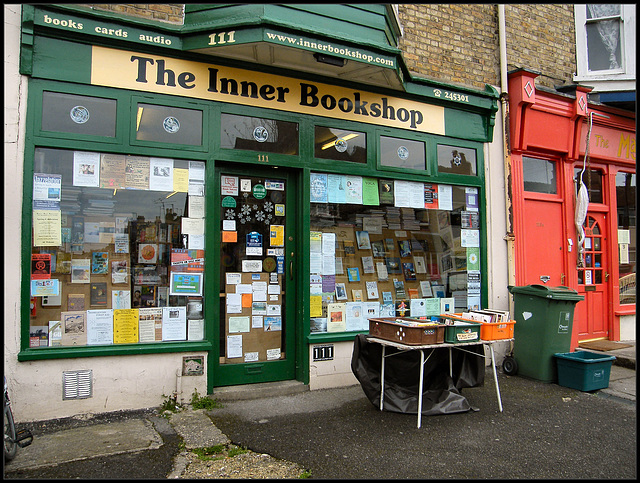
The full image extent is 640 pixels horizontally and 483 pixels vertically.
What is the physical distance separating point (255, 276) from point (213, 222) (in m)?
0.83

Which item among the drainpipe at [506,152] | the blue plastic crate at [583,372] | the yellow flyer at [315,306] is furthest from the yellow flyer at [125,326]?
the drainpipe at [506,152]

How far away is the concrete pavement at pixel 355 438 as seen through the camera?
11.9ft

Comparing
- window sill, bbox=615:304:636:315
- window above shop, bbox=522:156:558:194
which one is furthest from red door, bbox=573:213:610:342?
window above shop, bbox=522:156:558:194

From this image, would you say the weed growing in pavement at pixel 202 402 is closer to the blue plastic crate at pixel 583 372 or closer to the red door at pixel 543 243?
the blue plastic crate at pixel 583 372

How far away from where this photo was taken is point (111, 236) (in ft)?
16.2

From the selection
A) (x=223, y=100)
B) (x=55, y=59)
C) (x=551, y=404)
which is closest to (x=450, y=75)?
(x=223, y=100)

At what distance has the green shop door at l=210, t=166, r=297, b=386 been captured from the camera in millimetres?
5465

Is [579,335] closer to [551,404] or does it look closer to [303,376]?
[551,404]

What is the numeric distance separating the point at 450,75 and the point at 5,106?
5.57 meters

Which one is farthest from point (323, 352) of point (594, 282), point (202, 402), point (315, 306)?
point (594, 282)

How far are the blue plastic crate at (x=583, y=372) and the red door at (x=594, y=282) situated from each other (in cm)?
211

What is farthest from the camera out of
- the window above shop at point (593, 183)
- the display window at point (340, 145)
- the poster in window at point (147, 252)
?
the window above shop at point (593, 183)

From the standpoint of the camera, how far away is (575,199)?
787cm

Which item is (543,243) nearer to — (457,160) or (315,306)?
(457,160)
